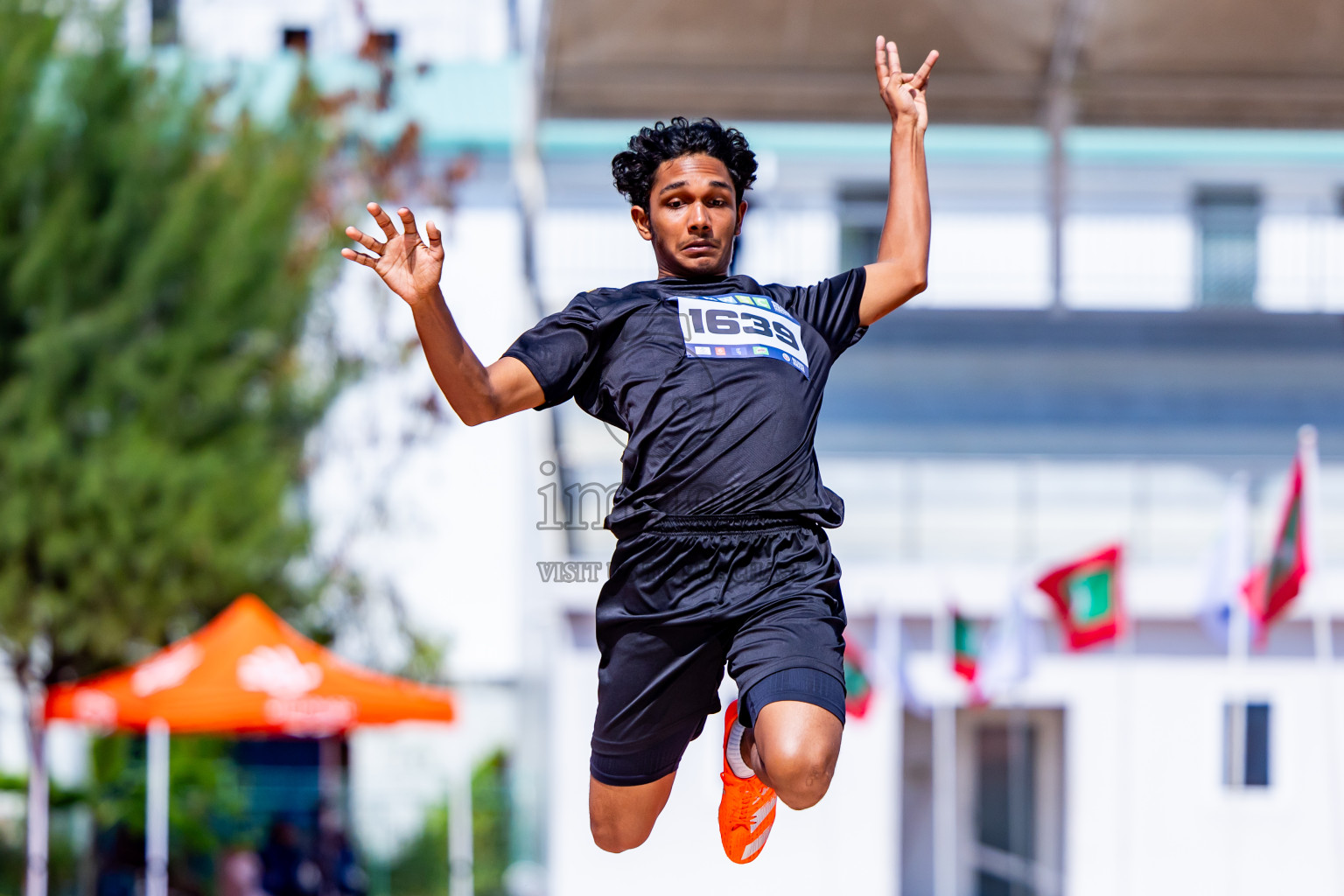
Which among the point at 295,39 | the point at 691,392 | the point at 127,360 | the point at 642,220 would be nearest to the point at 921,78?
the point at 642,220

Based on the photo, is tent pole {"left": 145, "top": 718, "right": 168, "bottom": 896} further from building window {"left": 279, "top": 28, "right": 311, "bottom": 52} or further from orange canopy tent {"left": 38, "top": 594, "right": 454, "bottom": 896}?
building window {"left": 279, "top": 28, "right": 311, "bottom": 52}

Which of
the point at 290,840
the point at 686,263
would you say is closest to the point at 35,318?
the point at 290,840

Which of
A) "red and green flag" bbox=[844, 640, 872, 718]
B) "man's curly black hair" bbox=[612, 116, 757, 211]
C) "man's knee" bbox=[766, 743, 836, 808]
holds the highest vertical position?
"man's curly black hair" bbox=[612, 116, 757, 211]

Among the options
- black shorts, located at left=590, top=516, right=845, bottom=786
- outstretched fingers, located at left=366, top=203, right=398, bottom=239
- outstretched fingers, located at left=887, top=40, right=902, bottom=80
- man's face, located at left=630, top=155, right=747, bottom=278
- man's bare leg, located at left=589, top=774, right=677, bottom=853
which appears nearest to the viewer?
outstretched fingers, located at left=366, top=203, right=398, bottom=239

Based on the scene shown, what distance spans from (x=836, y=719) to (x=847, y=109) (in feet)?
28.0

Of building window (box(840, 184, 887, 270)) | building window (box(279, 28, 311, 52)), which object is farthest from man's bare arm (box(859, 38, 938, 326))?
building window (box(279, 28, 311, 52))

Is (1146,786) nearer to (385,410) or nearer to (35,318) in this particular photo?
(385,410)

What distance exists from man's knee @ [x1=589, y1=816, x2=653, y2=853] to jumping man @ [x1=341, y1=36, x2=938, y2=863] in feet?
0.46

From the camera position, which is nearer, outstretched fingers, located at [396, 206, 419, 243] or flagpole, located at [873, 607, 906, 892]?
outstretched fingers, located at [396, 206, 419, 243]

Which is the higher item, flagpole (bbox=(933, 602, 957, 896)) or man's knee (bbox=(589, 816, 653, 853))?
man's knee (bbox=(589, 816, 653, 853))

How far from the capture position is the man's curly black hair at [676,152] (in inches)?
127

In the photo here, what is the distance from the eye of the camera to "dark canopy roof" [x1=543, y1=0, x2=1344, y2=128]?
400 inches

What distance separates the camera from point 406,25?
17625 millimetres

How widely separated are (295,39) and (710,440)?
42.5 ft
